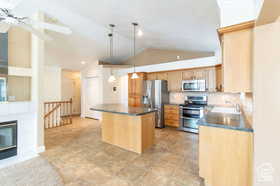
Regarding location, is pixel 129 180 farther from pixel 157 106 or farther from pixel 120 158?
pixel 157 106

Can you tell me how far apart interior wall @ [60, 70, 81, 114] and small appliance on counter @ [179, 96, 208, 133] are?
6.24m

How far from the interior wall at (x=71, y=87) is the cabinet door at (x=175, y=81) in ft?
18.7

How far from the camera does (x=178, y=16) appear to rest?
2.64m

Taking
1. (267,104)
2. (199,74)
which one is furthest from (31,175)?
(199,74)

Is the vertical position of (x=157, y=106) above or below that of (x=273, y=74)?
below

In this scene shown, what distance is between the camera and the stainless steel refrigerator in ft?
17.0

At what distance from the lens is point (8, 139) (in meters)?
2.95

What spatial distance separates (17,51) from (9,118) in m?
1.48

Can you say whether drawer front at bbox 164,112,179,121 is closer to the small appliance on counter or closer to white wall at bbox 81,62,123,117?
the small appliance on counter

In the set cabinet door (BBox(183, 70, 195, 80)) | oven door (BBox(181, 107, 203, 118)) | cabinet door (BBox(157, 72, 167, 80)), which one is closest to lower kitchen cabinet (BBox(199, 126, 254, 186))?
oven door (BBox(181, 107, 203, 118))

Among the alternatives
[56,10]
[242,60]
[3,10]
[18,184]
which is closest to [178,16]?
[242,60]

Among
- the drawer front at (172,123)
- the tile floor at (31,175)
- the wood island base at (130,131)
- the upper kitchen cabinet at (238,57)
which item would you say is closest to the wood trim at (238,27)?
the upper kitchen cabinet at (238,57)

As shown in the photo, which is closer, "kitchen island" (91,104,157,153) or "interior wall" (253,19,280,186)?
"interior wall" (253,19,280,186)

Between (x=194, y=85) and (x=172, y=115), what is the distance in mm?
1334
